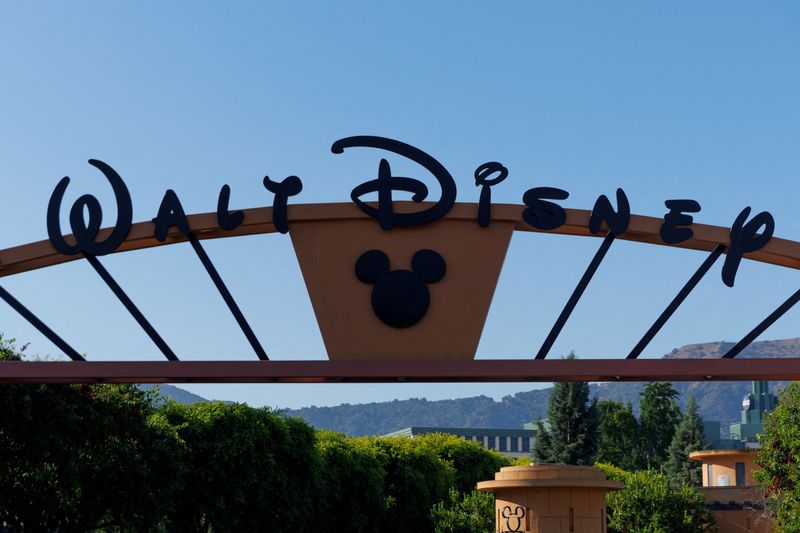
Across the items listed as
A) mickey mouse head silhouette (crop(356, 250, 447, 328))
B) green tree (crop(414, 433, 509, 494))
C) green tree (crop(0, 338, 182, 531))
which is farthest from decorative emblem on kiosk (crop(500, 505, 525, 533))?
green tree (crop(414, 433, 509, 494))

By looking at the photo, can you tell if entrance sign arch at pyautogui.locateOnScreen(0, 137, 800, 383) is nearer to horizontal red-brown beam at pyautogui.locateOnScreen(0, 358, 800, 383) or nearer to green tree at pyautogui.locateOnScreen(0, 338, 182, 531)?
horizontal red-brown beam at pyautogui.locateOnScreen(0, 358, 800, 383)

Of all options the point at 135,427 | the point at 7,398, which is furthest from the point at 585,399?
the point at 7,398

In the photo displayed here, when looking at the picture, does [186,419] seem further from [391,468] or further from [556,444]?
[556,444]

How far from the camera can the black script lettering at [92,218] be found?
57.4ft

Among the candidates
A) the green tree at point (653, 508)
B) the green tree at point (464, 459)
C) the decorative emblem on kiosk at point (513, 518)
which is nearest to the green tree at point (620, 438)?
the green tree at point (464, 459)

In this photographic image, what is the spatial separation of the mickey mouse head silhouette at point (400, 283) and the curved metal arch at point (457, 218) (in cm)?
71

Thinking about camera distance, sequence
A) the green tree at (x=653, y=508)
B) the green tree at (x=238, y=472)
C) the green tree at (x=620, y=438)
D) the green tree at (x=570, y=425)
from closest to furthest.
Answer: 1. the green tree at (x=238, y=472)
2. the green tree at (x=653, y=508)
3. the green tree at (x=570, y=425)
4. the green tree at (x=620, y=438)

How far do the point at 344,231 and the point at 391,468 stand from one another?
137 feet

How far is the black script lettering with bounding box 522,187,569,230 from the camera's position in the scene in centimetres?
1728

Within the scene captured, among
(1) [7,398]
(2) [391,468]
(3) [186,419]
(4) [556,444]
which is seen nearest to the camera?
(1) [7,398]

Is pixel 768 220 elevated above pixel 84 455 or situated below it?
above

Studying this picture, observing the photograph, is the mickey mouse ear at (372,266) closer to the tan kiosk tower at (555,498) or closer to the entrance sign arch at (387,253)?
the entrance sign arch at (387,253)

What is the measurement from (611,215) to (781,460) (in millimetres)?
27693

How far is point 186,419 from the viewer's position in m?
41.0
